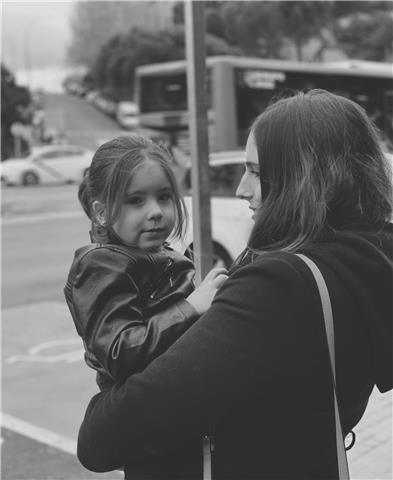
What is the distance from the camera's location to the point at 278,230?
1226mm

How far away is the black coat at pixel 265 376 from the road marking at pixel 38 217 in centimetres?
1351

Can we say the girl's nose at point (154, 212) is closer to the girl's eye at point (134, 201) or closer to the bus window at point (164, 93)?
the girl's eye at point (134, 201)

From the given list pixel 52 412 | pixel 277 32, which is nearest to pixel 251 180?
pixel 52 412

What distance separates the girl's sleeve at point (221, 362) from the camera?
1119mm

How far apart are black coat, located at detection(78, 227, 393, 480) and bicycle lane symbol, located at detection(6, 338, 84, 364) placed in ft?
14.9

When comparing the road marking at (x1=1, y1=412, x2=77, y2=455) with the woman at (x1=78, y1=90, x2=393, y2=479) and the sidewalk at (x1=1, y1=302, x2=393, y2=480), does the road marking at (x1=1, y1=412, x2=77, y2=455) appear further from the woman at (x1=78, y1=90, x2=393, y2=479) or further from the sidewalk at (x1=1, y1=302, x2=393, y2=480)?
the woman at (x1=78, y1=90, x2=393, y2=479)

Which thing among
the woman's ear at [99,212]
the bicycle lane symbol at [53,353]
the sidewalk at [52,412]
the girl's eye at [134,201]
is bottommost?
the bicycle lane symbol at [53,353]

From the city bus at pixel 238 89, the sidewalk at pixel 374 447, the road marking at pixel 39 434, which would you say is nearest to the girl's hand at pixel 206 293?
the sidewalk at pixel 374 447

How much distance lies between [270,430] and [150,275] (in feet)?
1.37

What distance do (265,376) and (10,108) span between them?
4026 centimetres

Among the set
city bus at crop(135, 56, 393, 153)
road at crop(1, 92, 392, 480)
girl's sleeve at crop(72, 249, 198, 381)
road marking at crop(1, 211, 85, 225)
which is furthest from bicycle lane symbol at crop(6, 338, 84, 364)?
road marking at crop(1, 211, 85, 225)

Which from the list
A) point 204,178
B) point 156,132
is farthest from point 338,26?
point 204,178

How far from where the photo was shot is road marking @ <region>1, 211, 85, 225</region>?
Answer: 14.5 meters

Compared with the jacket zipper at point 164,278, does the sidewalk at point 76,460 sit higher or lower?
lower
